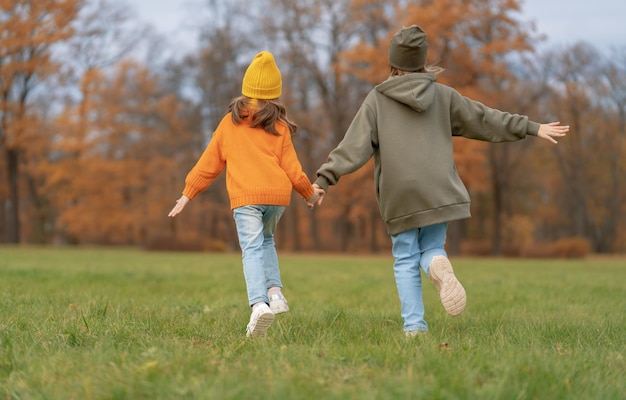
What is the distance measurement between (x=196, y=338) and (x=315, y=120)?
97.8ft

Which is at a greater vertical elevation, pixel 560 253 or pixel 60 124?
pixel 60 124

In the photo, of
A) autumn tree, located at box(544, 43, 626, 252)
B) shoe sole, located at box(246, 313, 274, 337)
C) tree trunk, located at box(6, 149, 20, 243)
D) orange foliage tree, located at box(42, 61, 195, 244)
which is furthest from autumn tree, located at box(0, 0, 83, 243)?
shoe sole, located at box(246, 313, 274, 337)

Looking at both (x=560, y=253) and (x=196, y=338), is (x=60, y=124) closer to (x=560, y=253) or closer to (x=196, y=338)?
(x=560, y=253)

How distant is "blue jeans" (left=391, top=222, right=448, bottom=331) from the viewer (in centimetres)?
438

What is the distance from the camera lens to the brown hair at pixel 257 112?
15.3 ft

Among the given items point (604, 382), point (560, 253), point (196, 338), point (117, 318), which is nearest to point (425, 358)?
point (604, 382)

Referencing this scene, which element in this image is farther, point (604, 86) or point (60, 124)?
point (604, 86)

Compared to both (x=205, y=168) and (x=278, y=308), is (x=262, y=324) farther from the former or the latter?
(x=205, y=168)

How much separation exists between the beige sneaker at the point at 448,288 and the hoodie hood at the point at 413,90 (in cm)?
101

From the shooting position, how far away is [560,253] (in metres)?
28.4

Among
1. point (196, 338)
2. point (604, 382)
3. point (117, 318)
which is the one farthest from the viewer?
point (117, 318)

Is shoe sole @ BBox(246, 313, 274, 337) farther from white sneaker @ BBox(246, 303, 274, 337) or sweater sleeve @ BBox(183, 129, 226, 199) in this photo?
sweater sleeve @ BBox(183, 129, 226, 199)

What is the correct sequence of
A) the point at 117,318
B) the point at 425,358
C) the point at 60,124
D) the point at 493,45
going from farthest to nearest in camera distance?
the point at 60,124
the point at 493,45
the point at 117,318
the point at 425,358

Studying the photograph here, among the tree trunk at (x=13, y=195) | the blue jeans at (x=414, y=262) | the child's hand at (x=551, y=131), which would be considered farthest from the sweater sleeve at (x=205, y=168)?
the tree trunk at (x=13, y=195)
